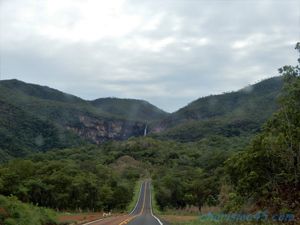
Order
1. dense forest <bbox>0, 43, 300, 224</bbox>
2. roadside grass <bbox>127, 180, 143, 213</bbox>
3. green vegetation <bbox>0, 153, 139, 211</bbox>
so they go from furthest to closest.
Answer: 1. roadside grass <bbox>127, 180, 143, 213</bbox>
2. green vegetation <bbox>0, 153, 139, 211</bbox>
3. dense forest <bbox>0, 43, 300, 224</bbox>

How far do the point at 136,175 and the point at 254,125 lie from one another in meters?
73.1

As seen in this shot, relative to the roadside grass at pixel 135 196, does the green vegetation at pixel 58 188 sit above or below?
above

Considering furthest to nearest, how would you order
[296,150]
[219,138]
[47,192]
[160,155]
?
[219,138], [160,155], [47,192], [296,150]

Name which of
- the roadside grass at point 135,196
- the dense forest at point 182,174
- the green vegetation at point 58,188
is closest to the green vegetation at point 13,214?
the dense forest at point 182,174

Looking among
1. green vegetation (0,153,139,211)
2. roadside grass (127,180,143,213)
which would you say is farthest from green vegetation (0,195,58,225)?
roadside grass (127,180,143,213)

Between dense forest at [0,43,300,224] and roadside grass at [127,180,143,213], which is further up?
dense forest at [0,43,300,224]

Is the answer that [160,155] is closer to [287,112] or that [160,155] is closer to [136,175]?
[136,175]

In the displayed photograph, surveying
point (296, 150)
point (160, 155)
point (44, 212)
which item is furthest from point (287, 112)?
point (160, 155)

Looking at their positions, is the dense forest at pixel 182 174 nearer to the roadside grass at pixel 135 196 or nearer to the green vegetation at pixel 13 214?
the green vegetation at pixel 13 214

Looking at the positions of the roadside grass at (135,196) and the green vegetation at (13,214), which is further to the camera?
the roadside grass at (135,196)

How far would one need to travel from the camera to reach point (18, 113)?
616ft

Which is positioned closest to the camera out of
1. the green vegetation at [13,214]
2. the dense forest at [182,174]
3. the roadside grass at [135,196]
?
the dense forest at [182,174]

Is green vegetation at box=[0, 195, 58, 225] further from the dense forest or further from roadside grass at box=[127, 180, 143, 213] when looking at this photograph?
roadside grass at box=[127, 180, 143, 213]

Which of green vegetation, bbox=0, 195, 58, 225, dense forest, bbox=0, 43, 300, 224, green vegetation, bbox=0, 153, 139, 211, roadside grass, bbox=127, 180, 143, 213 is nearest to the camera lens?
dense forest, bbox=0, 43, 300, 224
